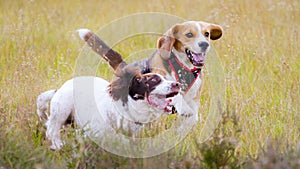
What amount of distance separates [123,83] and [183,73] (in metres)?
0.67

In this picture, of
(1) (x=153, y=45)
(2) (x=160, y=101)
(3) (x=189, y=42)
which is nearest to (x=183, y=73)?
(3) (x=189, y=42)

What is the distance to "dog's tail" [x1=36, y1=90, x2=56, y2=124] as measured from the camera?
18.7 feet

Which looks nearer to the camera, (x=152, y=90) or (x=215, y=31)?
(x=152, y=90)

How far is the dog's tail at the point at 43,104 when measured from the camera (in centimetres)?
569

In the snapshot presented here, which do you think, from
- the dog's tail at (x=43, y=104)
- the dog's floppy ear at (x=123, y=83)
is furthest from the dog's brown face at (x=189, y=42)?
the dog's tail at (x=43, y=104)

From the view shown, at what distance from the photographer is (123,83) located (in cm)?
492

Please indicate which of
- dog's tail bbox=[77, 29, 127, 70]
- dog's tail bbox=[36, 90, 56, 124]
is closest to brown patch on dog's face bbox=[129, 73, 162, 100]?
dog's tail bbox=[77, 29, 127, 70]

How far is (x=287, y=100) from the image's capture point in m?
5.88

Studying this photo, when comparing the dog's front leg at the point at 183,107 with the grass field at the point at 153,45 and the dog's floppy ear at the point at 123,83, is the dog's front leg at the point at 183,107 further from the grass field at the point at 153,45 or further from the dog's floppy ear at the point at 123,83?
the dog's floppy ear at the point at 123,83

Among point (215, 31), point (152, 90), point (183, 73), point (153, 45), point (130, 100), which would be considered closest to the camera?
point (152, 90)

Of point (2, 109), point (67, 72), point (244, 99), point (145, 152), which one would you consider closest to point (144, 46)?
point (67, 72)

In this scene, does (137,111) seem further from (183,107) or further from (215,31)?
(215,31)

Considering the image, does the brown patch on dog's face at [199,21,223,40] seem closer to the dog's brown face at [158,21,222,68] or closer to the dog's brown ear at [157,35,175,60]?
the dog's brown face at [158,21,222,68]

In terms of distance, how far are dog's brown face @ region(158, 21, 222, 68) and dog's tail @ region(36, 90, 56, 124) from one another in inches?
47.9
